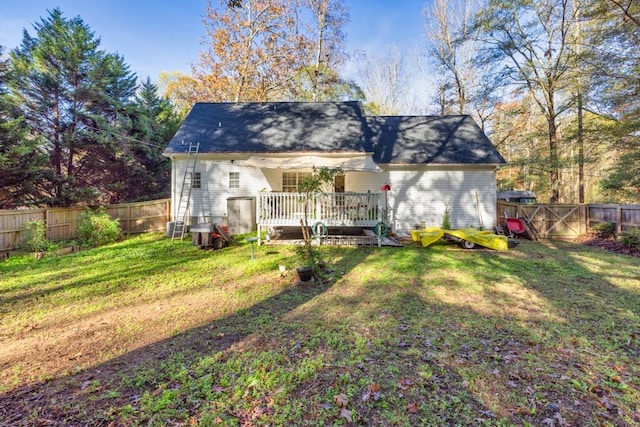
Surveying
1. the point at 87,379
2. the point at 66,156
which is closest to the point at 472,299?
the point at 87,379

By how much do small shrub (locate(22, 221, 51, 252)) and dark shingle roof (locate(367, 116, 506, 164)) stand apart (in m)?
11.8

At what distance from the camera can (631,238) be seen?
9.47 metres

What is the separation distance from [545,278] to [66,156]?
727 inches

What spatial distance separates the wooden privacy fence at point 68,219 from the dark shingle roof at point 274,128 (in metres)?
2.69

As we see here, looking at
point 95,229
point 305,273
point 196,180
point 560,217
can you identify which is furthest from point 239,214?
point 560,217

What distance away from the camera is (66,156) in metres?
13.3

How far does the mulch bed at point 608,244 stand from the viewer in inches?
364

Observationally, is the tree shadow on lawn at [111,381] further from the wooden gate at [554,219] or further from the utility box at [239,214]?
the wooden gate at [554,219]

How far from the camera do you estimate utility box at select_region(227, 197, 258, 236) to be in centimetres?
1152

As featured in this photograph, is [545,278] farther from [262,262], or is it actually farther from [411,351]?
[262,262]

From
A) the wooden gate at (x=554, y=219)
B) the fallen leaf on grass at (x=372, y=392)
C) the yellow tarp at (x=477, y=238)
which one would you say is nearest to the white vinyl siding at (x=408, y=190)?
the wooden gate at (x=554, y=219)

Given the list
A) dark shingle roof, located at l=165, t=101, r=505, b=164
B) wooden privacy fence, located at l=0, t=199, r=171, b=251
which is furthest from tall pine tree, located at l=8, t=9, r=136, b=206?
dark shingle roof, located at l=165, t=101, r=505, b=164

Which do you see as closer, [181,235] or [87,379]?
[87,379]

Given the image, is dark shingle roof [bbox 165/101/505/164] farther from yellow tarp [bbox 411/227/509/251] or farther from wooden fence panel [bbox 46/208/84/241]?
wooden fence panel [bbox 46/208/84/241]
